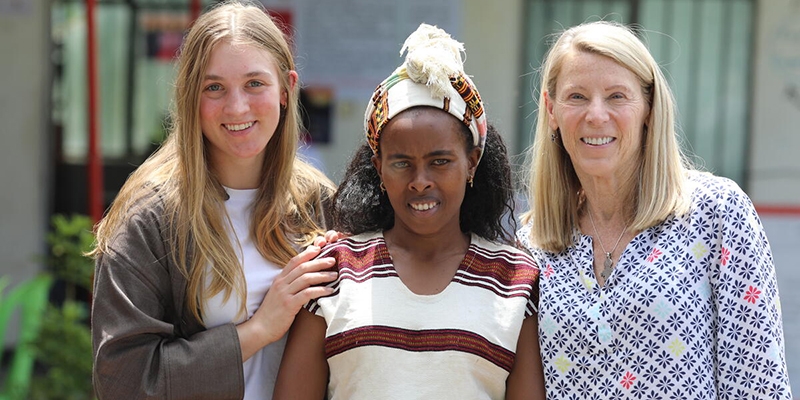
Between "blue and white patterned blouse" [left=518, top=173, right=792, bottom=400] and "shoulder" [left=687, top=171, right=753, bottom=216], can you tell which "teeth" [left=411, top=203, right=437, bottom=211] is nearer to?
"blue and white patterned blouse" [left=518, top=173, right=792, bottom=400]

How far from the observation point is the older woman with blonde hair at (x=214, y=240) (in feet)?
8.23

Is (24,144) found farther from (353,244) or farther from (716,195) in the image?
(716,195)

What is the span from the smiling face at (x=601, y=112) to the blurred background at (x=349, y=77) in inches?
133

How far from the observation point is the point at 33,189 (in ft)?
20.0

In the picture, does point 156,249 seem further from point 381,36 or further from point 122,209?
point 381,36

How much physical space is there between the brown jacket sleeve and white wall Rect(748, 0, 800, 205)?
14.5 ft

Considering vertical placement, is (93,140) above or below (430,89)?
below

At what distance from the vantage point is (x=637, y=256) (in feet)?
8.04

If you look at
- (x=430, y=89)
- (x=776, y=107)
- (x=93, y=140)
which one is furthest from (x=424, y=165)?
(x=776, y=107)

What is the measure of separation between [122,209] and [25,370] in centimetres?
259

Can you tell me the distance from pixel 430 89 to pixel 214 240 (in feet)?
2.32

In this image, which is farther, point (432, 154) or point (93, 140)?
point (93, 140)

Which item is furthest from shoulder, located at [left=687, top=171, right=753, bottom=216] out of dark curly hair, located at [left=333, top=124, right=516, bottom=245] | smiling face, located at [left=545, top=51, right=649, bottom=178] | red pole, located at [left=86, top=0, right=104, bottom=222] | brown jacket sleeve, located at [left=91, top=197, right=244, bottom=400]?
red pole, located at [left=86, top=0, right=104, bottom=222]

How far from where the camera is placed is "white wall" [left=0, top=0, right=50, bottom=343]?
6012 millimetres
